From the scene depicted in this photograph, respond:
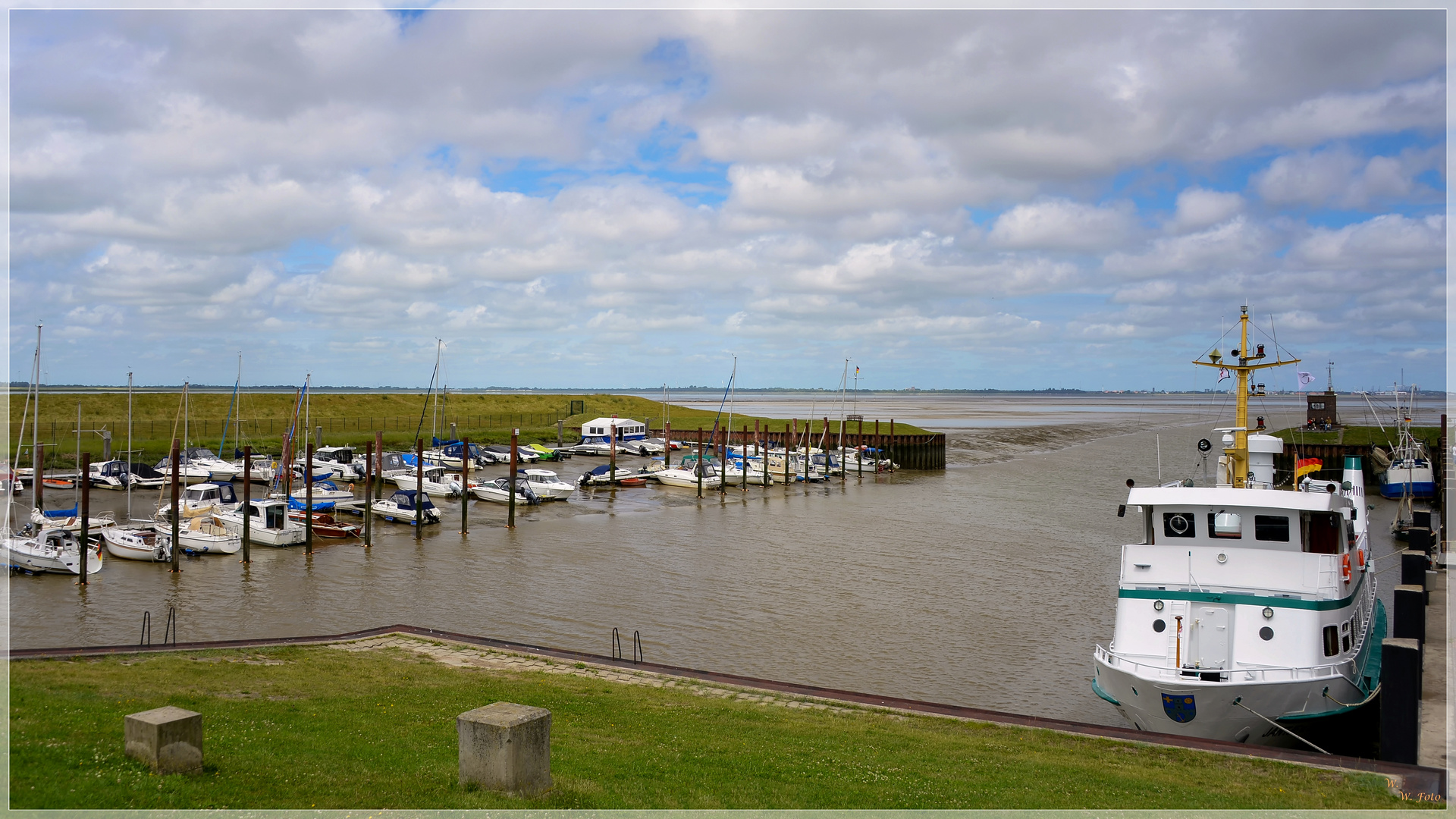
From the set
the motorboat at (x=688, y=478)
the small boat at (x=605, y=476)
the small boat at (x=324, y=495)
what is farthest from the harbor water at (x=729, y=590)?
the small boat at (x=605, y=476)

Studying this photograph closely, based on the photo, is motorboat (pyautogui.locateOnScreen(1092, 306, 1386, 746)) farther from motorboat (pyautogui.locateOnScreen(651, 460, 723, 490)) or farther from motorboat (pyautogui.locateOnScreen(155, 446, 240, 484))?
motorboat (pyautogui.locateOnScreen(155, 446, 240, 484))

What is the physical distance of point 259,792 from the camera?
9.79m

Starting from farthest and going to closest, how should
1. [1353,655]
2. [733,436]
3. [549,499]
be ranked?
1. [733,436]
2. [549,499]
3. [1353,655]

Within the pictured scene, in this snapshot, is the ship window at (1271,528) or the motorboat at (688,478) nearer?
the ship window at (1271,528)

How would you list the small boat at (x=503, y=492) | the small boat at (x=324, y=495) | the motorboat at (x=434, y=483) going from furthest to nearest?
the motorboat at (x=434, y=483)
the small boat at (x=503, y=492)
the small boat at (x=324, y=495)

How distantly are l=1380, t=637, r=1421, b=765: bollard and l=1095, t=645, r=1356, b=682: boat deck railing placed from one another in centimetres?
336

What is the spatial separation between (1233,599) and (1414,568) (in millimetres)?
8768

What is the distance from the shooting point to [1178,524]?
2066cm

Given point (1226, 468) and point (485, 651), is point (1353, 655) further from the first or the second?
point (485, 651)

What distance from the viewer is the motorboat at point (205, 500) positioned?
156 ft

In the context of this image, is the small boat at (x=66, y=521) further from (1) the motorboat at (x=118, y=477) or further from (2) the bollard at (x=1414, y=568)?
(2) the bollard at (x=1414, y=568)

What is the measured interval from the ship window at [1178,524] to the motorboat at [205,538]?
3691cm

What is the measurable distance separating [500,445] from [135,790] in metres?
81.3

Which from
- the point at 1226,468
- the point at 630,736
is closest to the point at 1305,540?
the point at 1226,468
